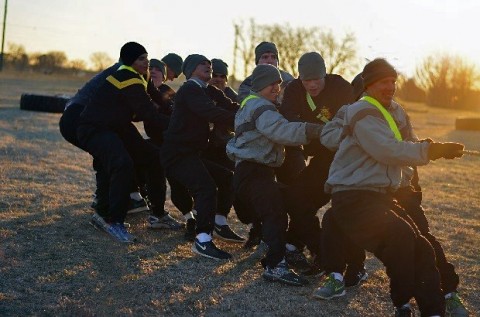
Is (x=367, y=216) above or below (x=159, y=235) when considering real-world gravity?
above

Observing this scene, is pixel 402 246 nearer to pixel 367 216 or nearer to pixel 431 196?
pixel 367 216

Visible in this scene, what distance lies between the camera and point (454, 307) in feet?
15.4

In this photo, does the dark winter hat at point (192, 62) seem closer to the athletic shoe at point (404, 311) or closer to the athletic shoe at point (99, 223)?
the athletic shoe at point (99, 223)

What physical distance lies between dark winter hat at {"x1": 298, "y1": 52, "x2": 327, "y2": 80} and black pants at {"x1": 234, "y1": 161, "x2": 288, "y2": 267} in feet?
2.75

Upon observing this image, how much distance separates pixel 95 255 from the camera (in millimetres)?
5844

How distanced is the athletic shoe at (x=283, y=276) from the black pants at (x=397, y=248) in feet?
2.75

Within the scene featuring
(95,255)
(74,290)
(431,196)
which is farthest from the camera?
(431,196)

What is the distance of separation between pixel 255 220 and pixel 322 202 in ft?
3.02

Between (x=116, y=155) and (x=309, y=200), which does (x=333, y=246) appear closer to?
(x=309, y=200)

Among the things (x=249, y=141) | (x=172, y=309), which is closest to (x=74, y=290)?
(x=172, y=309)

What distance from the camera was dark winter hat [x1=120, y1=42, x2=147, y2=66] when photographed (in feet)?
21.4

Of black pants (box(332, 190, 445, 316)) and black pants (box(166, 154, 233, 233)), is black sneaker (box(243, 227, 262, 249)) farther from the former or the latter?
black pants (box(332, 190, 445, 316))

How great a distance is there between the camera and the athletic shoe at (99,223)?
21.9 feet

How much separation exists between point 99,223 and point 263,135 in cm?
229
